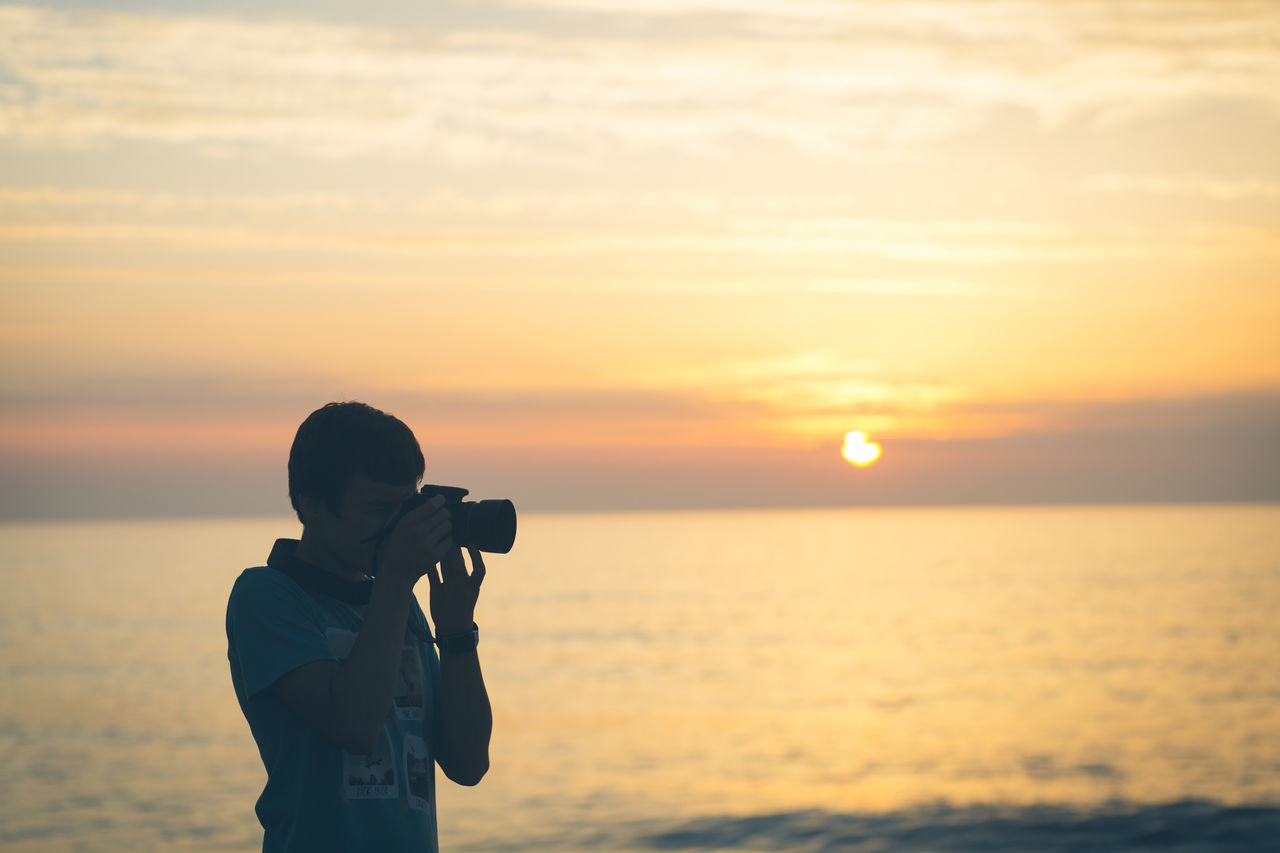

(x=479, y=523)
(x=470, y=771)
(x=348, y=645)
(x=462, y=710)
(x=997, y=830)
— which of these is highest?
(x=479, y=523)

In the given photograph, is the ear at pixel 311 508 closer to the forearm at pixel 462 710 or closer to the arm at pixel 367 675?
the arm at pixel 367 675

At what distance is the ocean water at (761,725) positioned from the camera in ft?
58.9

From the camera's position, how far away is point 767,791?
2094 centimetres

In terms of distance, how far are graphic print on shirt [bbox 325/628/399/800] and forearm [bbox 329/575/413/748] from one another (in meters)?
0.10

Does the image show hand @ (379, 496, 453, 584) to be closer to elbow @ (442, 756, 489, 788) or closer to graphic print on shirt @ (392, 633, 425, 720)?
graphic print on shirt @ (392, 633, 425, 720)

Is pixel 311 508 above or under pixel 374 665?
above

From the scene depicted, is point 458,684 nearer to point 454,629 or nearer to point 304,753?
point 454,629

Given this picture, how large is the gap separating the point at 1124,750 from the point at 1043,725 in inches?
160

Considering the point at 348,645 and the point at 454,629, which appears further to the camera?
the point at 454,629

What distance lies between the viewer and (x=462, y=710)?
104 inches

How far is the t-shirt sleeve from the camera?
2.26m

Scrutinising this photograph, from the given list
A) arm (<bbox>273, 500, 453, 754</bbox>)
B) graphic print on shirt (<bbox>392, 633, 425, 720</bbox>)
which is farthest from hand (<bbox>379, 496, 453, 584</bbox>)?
graphic print on shirt (<bbox>392, 633, 425, 720</bbox>)

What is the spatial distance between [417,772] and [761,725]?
90.2 feet

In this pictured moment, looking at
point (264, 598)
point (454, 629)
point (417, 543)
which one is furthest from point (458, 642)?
point (264, 598)
